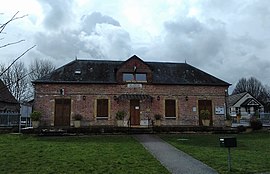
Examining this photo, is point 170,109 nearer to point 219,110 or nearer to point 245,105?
point 219,110

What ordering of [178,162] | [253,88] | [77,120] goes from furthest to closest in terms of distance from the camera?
[253,88]
[77,120]
[178,162]

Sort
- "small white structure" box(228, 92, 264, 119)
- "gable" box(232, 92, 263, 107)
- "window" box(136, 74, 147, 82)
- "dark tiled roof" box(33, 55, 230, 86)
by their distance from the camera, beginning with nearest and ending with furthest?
"dark tiled roof" box(33, 55, 230, 86), "window" box(136, 74, 147, 82), "gable" box(232, 92, 263, 107), "small white structure" box(228, 92, 264, 119)

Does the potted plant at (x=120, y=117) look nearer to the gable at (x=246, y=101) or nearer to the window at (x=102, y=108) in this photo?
the window at (x=102, y=108)

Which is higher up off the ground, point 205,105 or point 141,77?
point 141,77

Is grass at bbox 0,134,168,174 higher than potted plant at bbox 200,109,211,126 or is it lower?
lower

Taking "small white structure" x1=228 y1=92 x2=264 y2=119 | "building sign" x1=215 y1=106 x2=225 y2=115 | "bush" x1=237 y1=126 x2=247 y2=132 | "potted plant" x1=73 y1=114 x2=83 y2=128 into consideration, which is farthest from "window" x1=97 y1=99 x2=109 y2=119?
"small white structure" x1=228 y1=92 x2=264 y2=119

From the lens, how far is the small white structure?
5450cm

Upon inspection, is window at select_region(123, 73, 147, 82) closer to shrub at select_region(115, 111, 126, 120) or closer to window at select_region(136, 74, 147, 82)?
window at select_region(136, 74, 147, 82)

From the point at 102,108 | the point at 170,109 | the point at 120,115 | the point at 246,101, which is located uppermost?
the point at 246,101

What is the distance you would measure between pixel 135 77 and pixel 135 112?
10.7 feet

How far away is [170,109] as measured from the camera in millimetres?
25578

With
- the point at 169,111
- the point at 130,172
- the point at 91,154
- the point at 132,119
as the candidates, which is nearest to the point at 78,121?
the point at 132,119

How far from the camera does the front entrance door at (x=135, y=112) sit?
25.2 metres

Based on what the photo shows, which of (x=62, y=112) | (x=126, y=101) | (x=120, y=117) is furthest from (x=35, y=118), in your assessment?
(x=126, y=101)
